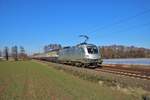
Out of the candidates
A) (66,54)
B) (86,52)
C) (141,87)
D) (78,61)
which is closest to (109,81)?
(141,87)

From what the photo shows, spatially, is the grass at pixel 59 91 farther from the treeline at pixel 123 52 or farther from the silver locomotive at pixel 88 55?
the treeline at pixel 123 52

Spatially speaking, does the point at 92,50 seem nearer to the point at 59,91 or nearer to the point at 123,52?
the point at 59,91

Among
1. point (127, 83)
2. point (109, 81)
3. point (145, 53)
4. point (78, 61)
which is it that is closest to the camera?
point (127, 83)

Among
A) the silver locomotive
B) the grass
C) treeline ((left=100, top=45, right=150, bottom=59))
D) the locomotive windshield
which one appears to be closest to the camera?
the grass

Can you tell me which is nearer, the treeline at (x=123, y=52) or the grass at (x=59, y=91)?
the grass at (x=59, y=91)

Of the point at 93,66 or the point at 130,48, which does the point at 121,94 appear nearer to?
the point at 93,66

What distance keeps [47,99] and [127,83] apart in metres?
6.08

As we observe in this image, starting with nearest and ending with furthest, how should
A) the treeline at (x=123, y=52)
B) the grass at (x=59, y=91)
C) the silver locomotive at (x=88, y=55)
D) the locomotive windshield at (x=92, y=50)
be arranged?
the grass at (x=59, y=91) → the silver locomotive at (x=88, y=55) → the locomotive windshield at (x=92, y=50) → the treeline at (x=123, y=52)

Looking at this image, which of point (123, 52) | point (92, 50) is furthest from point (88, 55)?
point (123, 52)

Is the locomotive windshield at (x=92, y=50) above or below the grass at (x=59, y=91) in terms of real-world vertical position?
above

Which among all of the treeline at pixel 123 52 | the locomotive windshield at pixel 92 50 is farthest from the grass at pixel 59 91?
the treeline at pixel 123 52

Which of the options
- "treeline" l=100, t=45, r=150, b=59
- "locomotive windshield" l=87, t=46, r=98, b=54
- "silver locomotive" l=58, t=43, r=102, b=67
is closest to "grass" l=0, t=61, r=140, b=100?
"silver locomotive" l=58, t=43, r=102, b=67

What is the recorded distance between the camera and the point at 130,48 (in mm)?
81812

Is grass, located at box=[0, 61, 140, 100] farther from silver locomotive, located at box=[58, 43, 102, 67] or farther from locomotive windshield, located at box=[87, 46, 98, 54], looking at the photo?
locomotive windshield, located at box=[87, 46, 98, 54]
